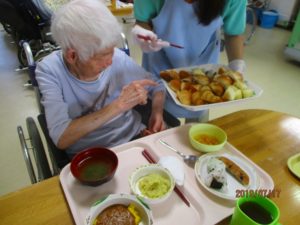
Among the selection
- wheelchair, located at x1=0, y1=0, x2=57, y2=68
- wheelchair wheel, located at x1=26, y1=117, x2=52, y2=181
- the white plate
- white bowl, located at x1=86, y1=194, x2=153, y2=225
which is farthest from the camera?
wheelchair, located at x1=0, y1=0, x2=57, y2=68

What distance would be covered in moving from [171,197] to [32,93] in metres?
2.74

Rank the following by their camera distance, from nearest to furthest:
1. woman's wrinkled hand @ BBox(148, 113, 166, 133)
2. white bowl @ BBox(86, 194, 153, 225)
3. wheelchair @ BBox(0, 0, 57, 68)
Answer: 1. white bowl @ BBox(86, 194, 153, 225)
2. woman's wrinkled hand @ BBox(148, 113, 166, 133)
3. wheelchair @ BBox(0, 0, 57, 68)

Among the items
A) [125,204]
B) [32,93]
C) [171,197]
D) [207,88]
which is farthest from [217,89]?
[32,93]

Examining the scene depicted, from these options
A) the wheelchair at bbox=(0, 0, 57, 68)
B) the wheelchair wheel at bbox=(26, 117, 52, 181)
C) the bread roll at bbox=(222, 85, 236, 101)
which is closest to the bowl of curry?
the bread roll at bbox=(222, 85, 236, 101)

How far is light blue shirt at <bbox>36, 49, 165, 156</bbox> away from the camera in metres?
1.10

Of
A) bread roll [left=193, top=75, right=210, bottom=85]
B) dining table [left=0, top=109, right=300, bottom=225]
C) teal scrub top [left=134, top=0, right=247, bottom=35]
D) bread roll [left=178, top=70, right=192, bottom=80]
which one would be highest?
teal scrub top [left=134, top=0, right=247, bottom=35]

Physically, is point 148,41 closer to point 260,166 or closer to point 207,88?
point 207,88

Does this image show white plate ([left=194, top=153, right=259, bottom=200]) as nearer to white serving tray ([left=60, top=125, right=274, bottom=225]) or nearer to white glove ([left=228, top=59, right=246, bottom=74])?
white serving tray ([left=60, top=125, right=274, bottom=225])

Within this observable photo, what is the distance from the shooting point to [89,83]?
3.95ft

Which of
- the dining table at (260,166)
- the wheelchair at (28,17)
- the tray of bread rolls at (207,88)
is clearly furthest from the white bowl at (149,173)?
the wheelchair at (28,17)

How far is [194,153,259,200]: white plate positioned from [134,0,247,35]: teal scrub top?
78 centimetres

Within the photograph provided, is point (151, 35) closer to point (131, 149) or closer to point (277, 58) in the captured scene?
point (131, 149)

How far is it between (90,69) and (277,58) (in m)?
3.67

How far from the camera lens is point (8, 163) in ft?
7.11
